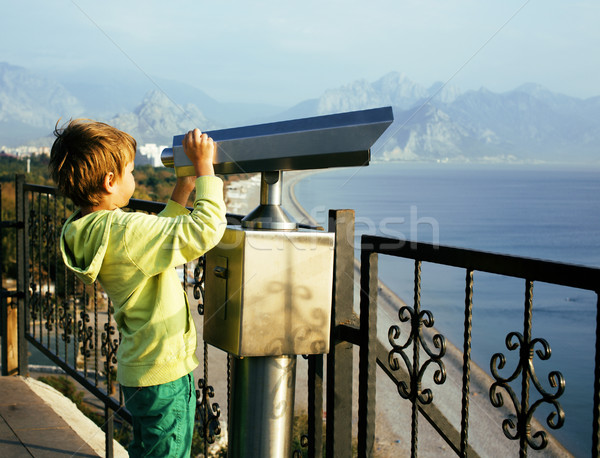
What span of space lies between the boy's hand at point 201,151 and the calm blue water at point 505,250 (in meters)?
0.41

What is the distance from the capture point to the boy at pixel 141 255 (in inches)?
53.4

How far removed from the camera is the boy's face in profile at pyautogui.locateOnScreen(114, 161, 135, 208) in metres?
1.46

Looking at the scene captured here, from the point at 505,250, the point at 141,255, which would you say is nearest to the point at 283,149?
the point at 141,255

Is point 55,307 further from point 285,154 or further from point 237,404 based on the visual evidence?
point 285,154

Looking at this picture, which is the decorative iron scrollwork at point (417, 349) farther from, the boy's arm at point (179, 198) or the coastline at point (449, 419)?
the coastline at point (449, 419)

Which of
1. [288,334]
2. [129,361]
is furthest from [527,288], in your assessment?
[129,361]

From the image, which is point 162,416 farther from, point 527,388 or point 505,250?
point 505,250

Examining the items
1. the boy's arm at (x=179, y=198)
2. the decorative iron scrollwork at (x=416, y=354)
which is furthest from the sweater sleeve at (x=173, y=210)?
the decorative iron scrollwork at (x=416, y=354)

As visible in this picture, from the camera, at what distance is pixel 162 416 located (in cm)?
151

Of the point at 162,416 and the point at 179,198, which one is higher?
the point at 179,198

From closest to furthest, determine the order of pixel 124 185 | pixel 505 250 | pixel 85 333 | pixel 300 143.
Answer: pixel 300 143
pixel 124 185
pixel 85 333
pixel 505 250

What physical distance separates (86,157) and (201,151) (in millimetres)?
283

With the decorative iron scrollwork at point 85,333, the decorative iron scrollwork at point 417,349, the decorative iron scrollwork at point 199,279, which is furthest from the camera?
the decorative iron scrollwork at point 85,333

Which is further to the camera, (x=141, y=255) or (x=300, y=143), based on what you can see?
(x=141, y=255)
